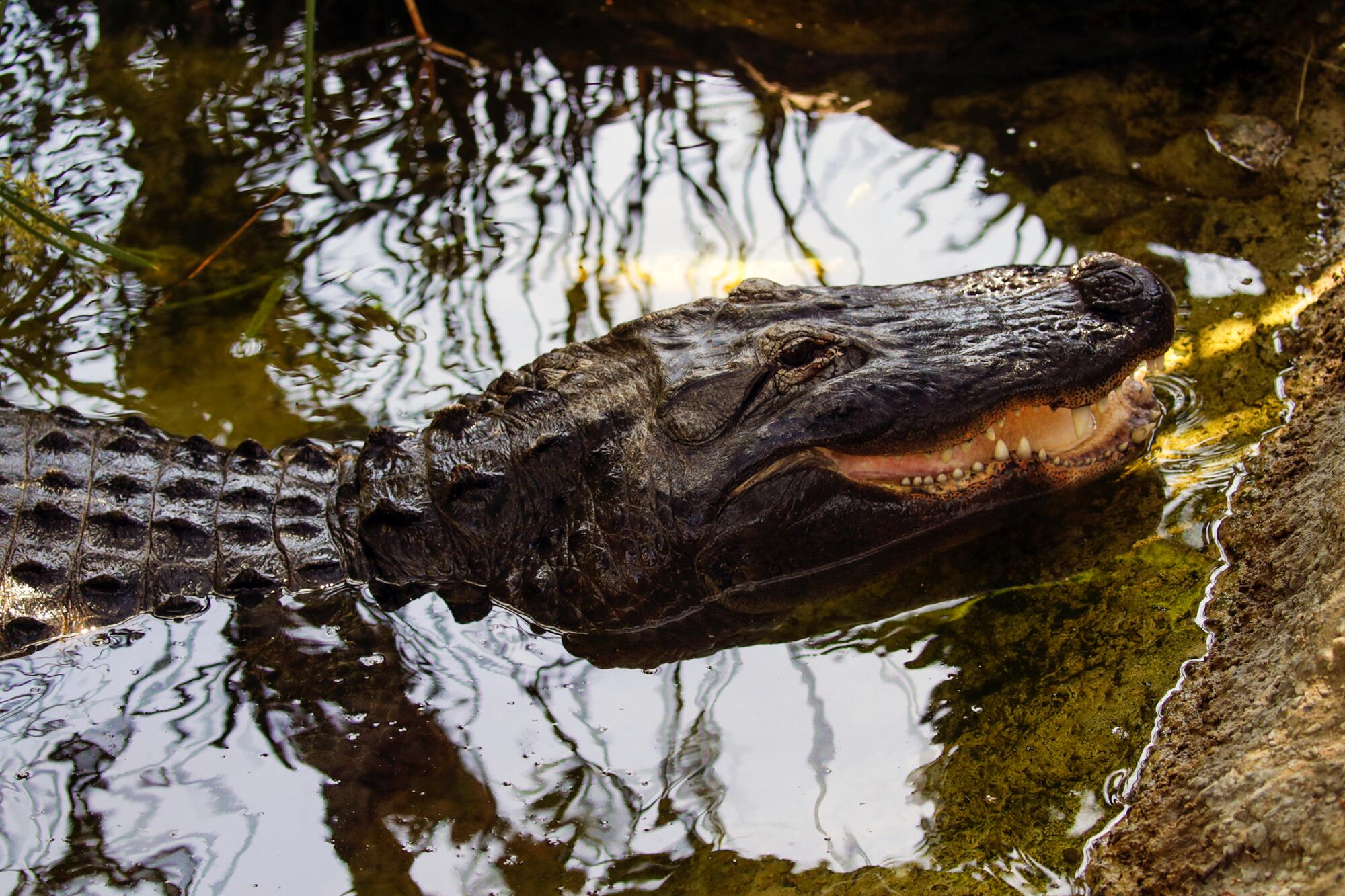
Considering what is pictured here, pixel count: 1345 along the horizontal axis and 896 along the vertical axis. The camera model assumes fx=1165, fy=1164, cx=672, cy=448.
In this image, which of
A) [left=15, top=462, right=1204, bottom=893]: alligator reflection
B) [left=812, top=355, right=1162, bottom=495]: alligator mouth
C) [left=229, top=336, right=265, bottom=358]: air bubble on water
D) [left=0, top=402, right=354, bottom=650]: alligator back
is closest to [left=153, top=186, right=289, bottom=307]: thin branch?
[left=229, top=336, right=265, bottom=358]: air bubble on water

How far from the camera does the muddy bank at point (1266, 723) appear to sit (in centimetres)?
204

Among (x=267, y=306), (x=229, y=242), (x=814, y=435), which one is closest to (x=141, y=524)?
(x=267, y=306)

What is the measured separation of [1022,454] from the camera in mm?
3451

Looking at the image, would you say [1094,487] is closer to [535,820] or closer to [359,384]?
[535,820]

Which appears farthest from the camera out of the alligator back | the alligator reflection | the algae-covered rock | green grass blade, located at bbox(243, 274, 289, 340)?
green grass blade, located at bbox(243, 274, 289, 340)

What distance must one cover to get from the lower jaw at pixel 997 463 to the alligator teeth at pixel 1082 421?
0.01 meters

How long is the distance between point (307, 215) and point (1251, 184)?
12.9ft

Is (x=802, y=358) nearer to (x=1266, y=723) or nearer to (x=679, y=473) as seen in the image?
(x=679, y=473)

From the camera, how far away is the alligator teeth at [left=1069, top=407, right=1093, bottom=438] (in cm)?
348

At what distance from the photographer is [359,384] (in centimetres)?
446

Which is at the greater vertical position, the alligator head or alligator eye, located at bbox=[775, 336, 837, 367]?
alligator eye, located at bbox=[775, 336, 837, 367]

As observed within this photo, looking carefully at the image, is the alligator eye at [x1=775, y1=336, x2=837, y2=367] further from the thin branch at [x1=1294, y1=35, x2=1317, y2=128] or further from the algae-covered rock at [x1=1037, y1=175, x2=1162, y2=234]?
the thin branch at [x1=1294, y1=35, x2=1317, y2=128]

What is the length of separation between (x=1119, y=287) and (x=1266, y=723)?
1439 millimetres

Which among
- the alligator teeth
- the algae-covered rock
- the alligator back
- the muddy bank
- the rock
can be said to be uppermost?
the rock
